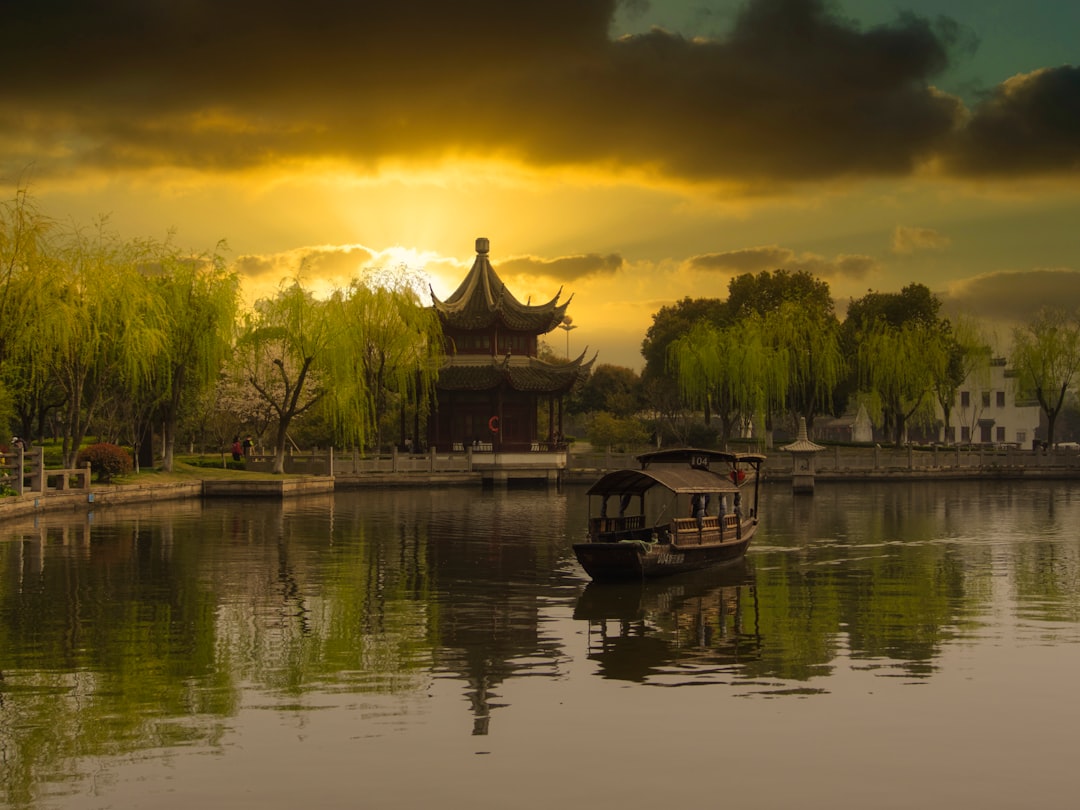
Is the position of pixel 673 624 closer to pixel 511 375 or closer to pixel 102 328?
pixel 102 328

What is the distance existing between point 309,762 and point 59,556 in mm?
16182

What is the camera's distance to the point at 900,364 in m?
65.2

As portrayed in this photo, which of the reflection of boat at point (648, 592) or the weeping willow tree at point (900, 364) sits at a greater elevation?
the weeping willow tree at point (900, 364)

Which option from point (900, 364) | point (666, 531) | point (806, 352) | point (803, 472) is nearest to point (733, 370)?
point (806, 352)

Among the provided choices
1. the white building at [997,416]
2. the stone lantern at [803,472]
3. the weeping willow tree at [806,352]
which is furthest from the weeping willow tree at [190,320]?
the white building at [997,416]

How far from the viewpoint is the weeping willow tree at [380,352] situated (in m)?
53.1

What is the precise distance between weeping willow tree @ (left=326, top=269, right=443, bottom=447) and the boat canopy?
96.0 ft

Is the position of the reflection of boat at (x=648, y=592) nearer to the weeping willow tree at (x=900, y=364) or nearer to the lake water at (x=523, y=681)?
the lake water at (x=523, y=681)

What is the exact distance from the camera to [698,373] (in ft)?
219

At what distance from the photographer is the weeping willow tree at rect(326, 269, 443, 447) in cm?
5306

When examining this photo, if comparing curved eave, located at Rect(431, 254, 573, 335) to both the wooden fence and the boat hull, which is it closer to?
the wooden fence

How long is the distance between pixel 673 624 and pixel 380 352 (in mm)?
40595

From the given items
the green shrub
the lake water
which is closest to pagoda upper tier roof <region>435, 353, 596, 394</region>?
the green shrub

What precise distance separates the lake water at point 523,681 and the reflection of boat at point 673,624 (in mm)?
80
